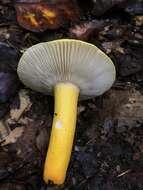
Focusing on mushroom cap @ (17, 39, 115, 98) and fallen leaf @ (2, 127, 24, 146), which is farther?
fallen leaf @ (2, 127, 24, 146)

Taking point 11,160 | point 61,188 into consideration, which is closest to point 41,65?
point 11,160

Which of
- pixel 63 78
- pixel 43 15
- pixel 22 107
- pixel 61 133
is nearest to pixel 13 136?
pixel 22 107

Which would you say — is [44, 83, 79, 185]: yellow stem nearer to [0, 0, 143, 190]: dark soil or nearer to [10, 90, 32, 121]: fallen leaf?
[0, 0, 143, 190]: dark soil

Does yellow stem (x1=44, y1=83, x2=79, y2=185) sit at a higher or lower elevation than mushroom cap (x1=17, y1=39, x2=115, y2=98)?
lower

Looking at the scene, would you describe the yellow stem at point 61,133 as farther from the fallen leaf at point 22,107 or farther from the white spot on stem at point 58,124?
the fallen leaf at point 22,107

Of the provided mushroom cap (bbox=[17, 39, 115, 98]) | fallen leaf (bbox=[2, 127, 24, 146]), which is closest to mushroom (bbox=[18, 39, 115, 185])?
mushroom cap (bbox=[17, 39, 115, 98])

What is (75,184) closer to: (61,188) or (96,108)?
(61,188)
